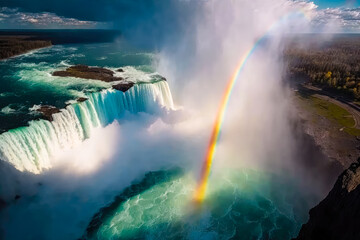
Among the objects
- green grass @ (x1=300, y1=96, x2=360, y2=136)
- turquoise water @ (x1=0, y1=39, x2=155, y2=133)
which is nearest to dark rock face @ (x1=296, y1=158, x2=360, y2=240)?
turquoise water @ (x1=0, y1=39, x2=155, y2=133)

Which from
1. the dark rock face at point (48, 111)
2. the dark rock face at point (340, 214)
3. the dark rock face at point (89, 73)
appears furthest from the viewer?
the dark rock face at point (89, 73)

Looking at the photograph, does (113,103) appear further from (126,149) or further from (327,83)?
(327,83)

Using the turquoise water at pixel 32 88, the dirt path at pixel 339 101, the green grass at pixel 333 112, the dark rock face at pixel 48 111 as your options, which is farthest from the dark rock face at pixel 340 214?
the dirt path at pixel 339 101

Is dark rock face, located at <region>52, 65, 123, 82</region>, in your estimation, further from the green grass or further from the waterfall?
the green grass

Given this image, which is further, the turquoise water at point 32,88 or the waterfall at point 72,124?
the turquoise water at point 32,88

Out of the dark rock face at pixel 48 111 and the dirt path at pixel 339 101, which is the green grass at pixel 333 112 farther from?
the dark rock face at pixel 48 111

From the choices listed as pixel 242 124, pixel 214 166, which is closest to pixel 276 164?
pixel 214 166

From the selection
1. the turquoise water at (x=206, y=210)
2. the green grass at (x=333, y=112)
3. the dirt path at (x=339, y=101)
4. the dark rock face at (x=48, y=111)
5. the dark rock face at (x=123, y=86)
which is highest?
the dark rock face at (x=48, y=111)
